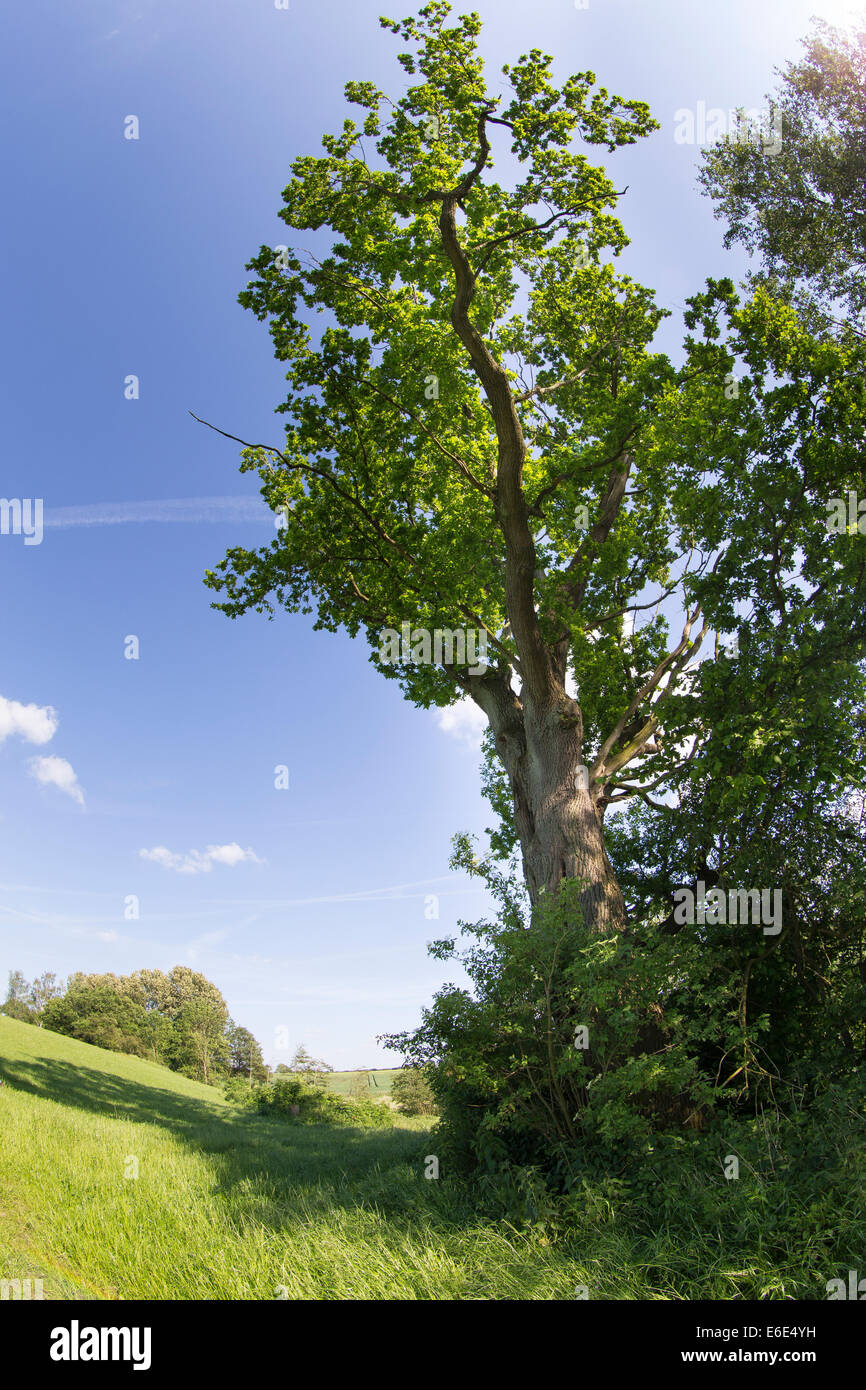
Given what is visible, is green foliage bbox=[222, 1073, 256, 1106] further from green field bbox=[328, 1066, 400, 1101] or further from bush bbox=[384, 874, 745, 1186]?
bush bbox=[384, 874, 745, 1186]

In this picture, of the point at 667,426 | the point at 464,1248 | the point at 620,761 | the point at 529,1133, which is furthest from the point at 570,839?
the point at 667,426

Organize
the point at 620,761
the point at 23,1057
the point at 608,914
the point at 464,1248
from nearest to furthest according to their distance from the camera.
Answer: the point at 464,1248 → the point at 608,914 → the point at 620,761 → the point at 23,1057

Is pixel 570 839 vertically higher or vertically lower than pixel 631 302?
lower

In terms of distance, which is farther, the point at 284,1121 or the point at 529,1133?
the point at 284,1121

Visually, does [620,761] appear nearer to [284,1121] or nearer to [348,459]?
[348,459]

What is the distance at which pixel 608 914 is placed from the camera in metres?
10.1

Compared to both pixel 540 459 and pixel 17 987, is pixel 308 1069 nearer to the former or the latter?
pixel 540 459

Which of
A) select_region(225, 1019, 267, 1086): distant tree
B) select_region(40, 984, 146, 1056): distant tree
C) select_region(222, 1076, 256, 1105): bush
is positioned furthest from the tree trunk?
select_region(225, 1019, 267, 1086): distant tree

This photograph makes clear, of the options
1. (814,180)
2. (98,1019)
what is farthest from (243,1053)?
(814,180)

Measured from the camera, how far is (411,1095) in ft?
71.4

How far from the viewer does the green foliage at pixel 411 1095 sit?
20.4 m

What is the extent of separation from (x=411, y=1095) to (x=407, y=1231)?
16219 millimetres

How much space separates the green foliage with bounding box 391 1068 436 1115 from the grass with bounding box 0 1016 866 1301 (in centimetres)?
1090
